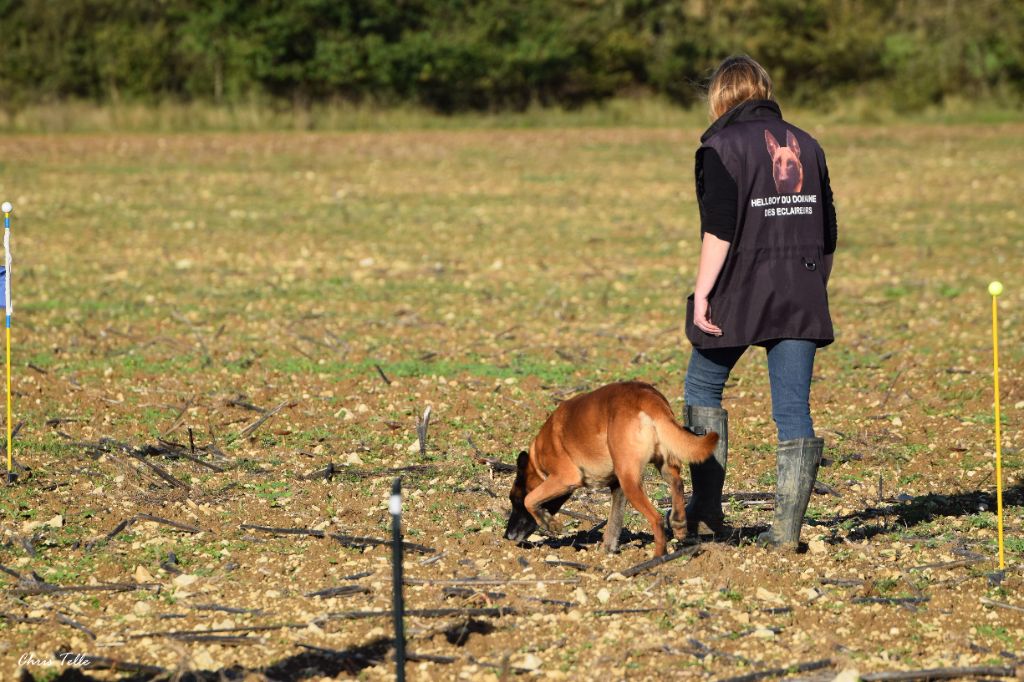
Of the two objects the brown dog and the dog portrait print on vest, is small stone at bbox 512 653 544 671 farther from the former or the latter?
the dog portrait print on vest

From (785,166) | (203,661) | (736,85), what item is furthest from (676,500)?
(203,661)

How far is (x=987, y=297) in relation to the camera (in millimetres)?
13727

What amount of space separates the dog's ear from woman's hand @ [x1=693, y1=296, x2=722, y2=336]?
74 centimetres

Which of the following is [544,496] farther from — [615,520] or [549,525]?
[615,520]

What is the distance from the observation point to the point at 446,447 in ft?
27.9

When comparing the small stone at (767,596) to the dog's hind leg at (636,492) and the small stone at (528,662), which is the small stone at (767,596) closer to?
the dog's hind leg at (636,492)

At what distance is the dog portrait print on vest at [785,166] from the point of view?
5.93 metres

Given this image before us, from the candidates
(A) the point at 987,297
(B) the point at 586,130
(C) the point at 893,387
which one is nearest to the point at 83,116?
(B) the point at 586,130

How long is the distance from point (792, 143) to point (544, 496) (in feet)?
6.39

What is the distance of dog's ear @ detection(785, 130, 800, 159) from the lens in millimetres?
5973

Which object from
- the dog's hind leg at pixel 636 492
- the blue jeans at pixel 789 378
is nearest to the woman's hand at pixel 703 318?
the blue jeans at pixel 789 378

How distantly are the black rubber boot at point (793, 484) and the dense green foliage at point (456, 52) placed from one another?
111 ft

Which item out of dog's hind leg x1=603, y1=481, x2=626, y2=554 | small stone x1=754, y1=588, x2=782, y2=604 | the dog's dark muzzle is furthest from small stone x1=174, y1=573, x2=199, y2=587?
small stone x1=754, y1=588, x2=782, y2=604

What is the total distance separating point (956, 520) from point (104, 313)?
8.76 meters
